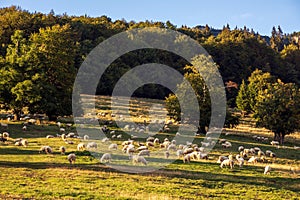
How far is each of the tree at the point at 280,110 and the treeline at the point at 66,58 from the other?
23.8 feet

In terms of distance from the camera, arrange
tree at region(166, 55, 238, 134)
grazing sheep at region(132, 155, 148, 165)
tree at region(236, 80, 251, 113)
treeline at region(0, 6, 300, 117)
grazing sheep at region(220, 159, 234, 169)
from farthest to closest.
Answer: tree at region(236, 80, 251, 113) → tree at region(166, 55, 238, 134) → treeline at region(0, 6, 300, 117) → grazing sheep at region(220, 159, 234, 169) → grazing sheep at region(132, 155, 148, 165)

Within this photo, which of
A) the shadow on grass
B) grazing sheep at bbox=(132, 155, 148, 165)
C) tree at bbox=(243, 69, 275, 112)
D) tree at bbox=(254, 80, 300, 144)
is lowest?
the shadow on grass

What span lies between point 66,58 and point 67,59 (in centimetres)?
21

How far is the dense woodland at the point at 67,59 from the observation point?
146ft

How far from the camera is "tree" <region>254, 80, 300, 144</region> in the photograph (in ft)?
164

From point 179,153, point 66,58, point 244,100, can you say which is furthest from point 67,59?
point 244,100

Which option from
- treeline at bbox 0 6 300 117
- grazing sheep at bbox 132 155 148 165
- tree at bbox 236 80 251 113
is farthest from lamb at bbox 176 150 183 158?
tree at bbox 236 80 251 113

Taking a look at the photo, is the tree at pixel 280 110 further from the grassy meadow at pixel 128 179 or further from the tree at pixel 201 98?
the grassy meadow at pixel 128 179

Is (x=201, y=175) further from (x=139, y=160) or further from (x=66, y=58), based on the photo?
(x=66, y=58)

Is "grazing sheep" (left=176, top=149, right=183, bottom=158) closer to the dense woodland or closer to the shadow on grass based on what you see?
the shadow on grass

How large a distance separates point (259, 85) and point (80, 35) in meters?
50.9

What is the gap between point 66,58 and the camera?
47.7 metres

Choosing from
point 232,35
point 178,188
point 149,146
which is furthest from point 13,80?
point 232,35

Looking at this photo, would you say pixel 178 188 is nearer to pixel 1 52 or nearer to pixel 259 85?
pixel 259 85
